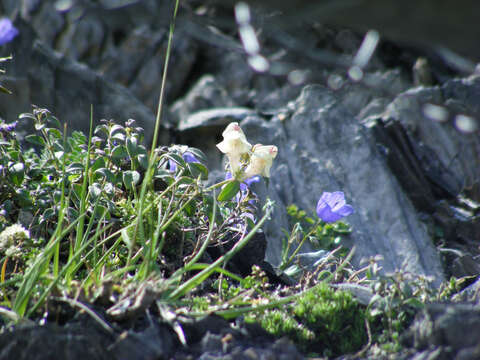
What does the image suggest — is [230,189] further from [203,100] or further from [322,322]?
[203,100]

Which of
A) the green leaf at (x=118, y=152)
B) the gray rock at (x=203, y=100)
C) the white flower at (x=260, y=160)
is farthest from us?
the gray rock at (x=203, y=100)

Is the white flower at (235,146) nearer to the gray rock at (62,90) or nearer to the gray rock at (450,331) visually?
the gray rock at (450,331)

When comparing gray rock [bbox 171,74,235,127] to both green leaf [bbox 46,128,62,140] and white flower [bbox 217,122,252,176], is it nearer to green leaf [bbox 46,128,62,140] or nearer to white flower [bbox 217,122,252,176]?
green leaf [bbox 46,128,62,140]

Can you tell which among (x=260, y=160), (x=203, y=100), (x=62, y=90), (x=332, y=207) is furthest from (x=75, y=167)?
(x=203, y=100)

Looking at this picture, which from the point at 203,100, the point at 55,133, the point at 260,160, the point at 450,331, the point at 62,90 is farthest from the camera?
the point at 203,100

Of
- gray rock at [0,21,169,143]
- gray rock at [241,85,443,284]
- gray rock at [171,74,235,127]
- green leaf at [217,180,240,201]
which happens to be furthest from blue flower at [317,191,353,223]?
gray rock at [171,74,235,127]

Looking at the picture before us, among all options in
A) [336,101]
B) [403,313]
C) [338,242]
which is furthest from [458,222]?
[403,313]

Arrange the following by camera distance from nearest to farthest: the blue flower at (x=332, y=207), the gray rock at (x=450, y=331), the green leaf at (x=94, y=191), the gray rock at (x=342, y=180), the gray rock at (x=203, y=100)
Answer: the gray rock at (x=450, y=331)
the green leaf at (x=94, y=191)
the blue flower at (x=332, y=207)
the gray rock at (x=342, y=180)
the gray rock at (x=203, y=100)

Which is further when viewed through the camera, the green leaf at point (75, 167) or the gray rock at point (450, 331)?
the green leaf at point (75, 167)

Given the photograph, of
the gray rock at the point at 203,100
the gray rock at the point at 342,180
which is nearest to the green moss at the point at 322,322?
the gray rock at the point at 342,180

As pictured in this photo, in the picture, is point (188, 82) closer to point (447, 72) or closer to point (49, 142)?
point (447, 72)

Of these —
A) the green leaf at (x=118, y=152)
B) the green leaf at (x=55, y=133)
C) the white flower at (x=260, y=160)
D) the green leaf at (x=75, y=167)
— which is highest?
the green leaf at (x=55, y=133)
